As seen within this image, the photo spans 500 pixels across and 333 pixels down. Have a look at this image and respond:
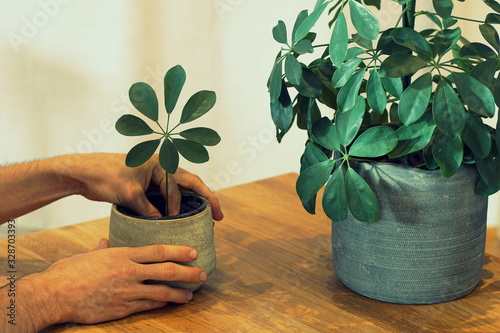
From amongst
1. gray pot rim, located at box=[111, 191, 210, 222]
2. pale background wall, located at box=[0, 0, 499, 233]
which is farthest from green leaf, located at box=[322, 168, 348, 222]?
pale background wall, located at box=[0, 0, 499, 233]

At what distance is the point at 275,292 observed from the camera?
43.6 inches

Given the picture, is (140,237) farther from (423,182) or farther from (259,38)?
(259,38)

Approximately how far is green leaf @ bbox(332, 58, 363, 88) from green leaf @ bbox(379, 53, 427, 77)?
58 millimetres

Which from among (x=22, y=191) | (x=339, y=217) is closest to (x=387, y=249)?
(x=339, y=217)

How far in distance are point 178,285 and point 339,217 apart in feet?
0.96

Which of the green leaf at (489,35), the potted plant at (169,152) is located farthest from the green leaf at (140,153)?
the green leaf at (489,35)

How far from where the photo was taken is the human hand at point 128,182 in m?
1.14

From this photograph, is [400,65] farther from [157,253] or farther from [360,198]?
[157,253]

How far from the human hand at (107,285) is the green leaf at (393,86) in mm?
409

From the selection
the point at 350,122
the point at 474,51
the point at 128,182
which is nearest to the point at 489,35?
the point at 474,51

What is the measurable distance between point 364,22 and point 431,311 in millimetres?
481

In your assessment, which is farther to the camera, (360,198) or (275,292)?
(275,292)

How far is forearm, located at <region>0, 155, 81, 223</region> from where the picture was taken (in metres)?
1.32

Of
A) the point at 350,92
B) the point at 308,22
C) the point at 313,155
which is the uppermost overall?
the point at 308,22
